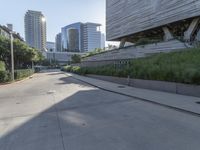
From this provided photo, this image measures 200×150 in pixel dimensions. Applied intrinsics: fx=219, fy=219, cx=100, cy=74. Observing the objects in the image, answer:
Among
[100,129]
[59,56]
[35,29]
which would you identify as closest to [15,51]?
[100,129]

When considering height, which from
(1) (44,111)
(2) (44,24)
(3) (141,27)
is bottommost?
(1) (44,111)

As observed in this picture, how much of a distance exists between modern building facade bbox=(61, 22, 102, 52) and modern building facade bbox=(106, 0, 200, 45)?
82.7 metres

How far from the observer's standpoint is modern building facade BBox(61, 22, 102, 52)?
13188 cm

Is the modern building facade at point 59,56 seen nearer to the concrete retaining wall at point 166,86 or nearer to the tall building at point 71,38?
the tall building at point 71,38

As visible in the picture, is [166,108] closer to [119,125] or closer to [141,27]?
[119,125]

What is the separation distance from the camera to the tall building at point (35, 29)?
365 feet

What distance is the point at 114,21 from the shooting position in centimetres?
4628

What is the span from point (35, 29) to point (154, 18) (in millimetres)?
95552

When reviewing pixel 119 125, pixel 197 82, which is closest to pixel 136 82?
pixel 197 82

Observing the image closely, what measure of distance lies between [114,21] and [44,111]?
39.3 m

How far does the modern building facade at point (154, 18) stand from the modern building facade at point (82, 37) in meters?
82.7

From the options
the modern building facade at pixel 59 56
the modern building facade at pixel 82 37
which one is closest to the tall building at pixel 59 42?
the modern building facade at pixel 82 37

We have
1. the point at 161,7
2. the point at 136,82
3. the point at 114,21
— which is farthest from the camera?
the point at 114,21

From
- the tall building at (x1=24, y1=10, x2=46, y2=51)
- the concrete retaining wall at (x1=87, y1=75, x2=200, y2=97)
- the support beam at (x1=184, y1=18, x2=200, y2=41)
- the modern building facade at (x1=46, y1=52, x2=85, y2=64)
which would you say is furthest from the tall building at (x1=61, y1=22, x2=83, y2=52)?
the concrete retaining wall at (x1=87, y1=75, x2=200, y2=97)
